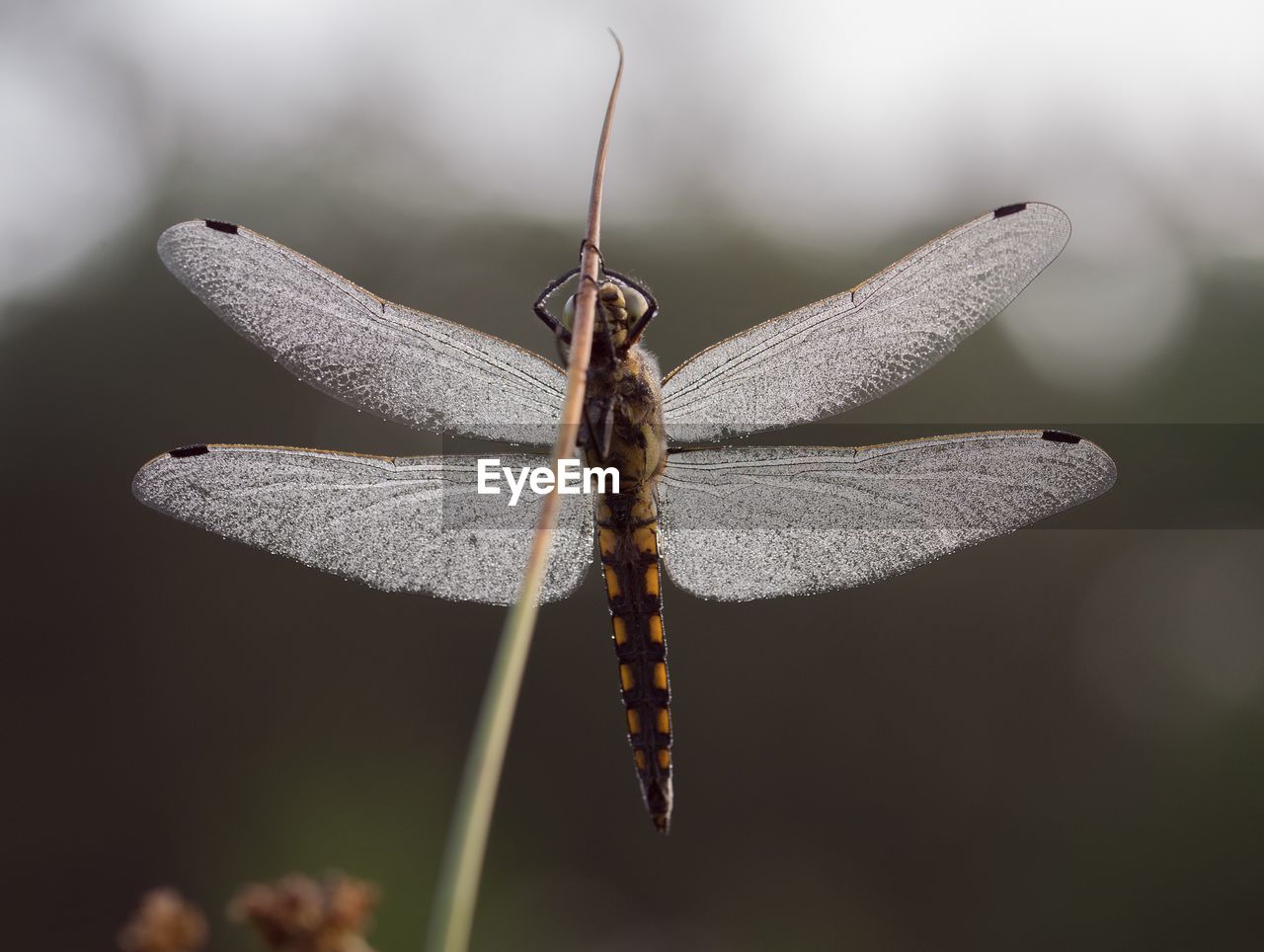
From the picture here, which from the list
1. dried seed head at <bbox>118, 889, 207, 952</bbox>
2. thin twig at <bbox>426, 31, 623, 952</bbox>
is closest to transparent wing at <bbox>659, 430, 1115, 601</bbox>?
thin twig at <bbox>426, 31, 623, 952</bbox>

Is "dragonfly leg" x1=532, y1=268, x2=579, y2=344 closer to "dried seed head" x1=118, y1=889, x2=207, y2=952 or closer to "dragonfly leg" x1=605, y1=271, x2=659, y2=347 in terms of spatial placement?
"dragonfly leg" x1=605, y1=271, x2=659, y2=347

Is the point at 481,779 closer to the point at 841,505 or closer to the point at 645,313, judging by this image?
the point at 645,313

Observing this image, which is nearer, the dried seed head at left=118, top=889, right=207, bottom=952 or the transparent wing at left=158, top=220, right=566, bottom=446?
the dried seed head at left=118, top=889, right=207, bottom=952

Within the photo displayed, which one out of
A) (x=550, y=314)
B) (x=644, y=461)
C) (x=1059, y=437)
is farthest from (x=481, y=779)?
(x=1059, y=437)

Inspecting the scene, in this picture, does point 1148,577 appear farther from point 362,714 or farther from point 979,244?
point 979,244

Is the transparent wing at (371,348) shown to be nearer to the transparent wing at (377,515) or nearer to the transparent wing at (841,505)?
the transparent wing at (377,515)

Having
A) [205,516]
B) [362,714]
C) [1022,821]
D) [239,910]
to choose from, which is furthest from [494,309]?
[239,910]
